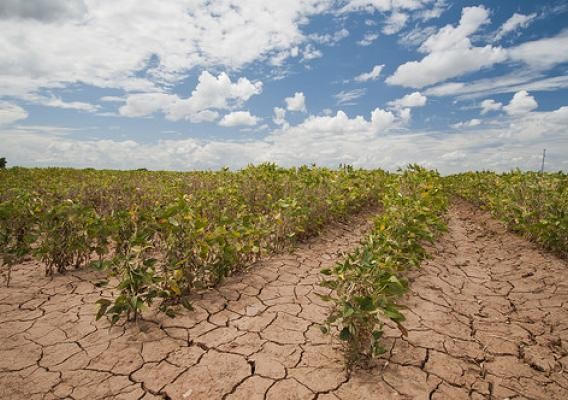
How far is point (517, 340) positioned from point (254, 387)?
2.23 metres

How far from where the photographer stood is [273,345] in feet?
8.72

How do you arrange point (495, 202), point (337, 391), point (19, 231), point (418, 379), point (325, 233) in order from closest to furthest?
1. point (337, 391)
2. point (418, 379)
3. point (19, 231)
4. point (325, 233)
5. point (495, 202)

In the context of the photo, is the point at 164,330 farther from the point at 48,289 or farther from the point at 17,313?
the point at 48,289

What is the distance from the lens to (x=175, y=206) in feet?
10.5

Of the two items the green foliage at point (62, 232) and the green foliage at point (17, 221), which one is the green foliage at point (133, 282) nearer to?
the green foliage at point (62, 232)

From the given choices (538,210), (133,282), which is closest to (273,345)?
(133,282)

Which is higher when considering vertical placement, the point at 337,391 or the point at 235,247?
the point at 235,247

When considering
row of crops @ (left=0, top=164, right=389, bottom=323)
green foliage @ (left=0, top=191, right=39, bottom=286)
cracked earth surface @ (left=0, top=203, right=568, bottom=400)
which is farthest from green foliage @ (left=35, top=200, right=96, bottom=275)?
cracked earth surface @ (left=0, top=203, right=568, bottom=400)

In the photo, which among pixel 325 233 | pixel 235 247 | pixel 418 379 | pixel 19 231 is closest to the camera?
pixel 418 379

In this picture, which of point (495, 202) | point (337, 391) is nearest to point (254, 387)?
point (337, 391)

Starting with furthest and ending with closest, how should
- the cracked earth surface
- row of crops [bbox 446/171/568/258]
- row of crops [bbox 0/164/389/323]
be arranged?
row of crops [bbox 446/171/568/258] < row of crops [bbox 0/164/389/323] < the cracked earth surface

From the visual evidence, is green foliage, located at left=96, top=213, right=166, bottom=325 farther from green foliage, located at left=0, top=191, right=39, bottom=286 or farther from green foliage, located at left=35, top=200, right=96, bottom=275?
green foliage, located at left=0, top=191, right=39, bottom=286

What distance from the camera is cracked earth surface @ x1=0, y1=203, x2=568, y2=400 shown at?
2.20 m

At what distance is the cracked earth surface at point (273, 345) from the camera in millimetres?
2201
